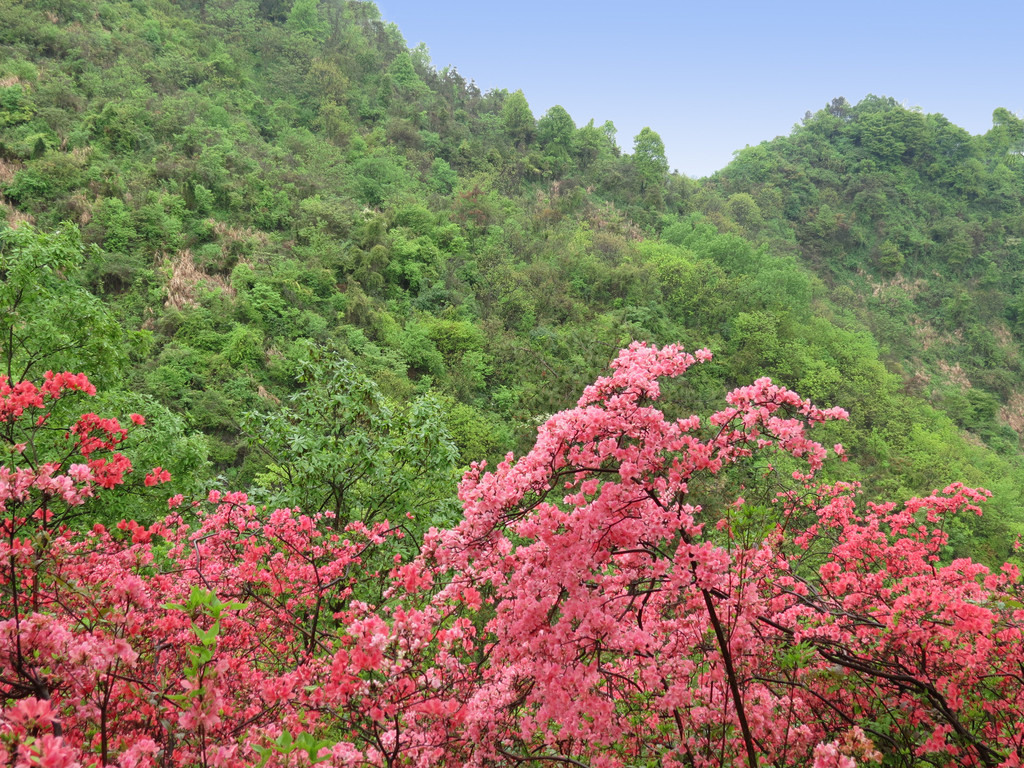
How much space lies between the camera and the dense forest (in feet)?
19.1

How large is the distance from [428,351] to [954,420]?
29263mm

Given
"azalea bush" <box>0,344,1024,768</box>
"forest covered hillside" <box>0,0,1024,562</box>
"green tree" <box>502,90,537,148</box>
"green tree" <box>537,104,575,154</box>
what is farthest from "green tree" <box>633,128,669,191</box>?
"azalea bush" <box>0,344,1024,768</box>

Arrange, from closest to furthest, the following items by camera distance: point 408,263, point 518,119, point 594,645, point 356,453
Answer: point 594,645 → point 356,453 → point 408,263 → point 518,119

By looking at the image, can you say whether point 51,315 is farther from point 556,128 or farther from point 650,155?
point 650,155

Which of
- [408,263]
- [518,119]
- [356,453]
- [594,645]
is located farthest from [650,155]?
[594,645]

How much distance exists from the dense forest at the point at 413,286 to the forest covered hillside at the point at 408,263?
0.11 meters

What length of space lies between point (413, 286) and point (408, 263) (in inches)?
39.0

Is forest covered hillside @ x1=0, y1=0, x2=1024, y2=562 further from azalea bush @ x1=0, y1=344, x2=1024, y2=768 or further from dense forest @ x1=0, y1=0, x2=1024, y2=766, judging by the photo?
azalea bush @ x1=0, y1=344, x2=1024, y2=768

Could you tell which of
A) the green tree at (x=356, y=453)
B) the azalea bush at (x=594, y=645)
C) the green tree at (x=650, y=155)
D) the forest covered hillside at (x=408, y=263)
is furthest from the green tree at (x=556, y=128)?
the azalea bush at (x=594, y=645)

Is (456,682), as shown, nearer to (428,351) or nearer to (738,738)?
(738,738)

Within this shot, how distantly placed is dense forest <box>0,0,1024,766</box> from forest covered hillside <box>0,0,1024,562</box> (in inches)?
4.5

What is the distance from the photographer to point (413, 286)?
21.6 m

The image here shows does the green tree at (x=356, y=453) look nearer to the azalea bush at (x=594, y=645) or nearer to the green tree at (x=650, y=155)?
the azalea bush at (x=594, y=645)

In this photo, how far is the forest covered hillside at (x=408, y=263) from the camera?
6867mm
